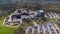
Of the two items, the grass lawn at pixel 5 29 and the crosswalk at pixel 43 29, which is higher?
the grass lawn at pixel 5 29

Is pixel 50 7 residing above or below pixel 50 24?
above

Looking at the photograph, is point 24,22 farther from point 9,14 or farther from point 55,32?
point 55,32

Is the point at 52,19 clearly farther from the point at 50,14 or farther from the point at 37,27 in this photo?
the point at 37,27

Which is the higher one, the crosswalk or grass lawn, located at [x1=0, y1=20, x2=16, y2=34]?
grass lawn, located at [x1=0, y1=20, x2=16, y2=34]

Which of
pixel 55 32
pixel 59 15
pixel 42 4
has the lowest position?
pixel 55 32

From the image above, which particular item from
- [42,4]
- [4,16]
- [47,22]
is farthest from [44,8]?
[4,16]

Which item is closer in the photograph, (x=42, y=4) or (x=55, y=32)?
(x=55, y=32)
